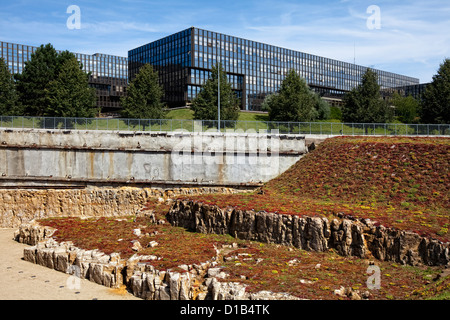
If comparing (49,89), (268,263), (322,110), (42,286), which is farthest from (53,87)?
(322,110)

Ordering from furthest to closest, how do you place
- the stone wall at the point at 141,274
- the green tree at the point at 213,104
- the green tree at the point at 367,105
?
the green tree at the point at 367,105
the green tree at the point at 213,104
the stone wall at the point at 141,274

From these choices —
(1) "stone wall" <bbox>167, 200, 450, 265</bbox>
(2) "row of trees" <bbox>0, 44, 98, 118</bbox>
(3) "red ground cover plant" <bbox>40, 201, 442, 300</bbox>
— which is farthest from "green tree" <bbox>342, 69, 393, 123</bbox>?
(2) "row of trees" <bbox>0, 44, 98, 118</bbox>

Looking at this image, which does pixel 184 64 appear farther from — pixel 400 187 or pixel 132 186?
pixel 400 187

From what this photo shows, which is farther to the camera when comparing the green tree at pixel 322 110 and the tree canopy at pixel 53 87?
the green tree at pixel 322 110

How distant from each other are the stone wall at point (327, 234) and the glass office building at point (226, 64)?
67.6 metres

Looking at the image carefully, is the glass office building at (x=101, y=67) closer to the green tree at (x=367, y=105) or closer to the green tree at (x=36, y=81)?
the green tree at (x=36, y=81)

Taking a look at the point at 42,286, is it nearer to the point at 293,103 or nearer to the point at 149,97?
the point at 149,97

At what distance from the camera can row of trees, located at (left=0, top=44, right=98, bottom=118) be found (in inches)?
2242

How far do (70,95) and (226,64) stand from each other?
57.5 m

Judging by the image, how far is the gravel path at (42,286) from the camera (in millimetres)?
21312

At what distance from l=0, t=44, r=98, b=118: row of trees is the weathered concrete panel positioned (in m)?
15.3

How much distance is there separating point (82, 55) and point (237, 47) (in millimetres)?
79844

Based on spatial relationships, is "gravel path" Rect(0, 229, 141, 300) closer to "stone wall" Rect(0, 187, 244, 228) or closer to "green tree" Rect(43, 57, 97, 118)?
"stone wall" Rect(0, 187, 244, 228)

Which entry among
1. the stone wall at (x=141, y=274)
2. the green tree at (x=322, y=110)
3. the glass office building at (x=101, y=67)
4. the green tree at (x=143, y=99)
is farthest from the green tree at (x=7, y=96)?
the glass office building at (x=101, y=67)
